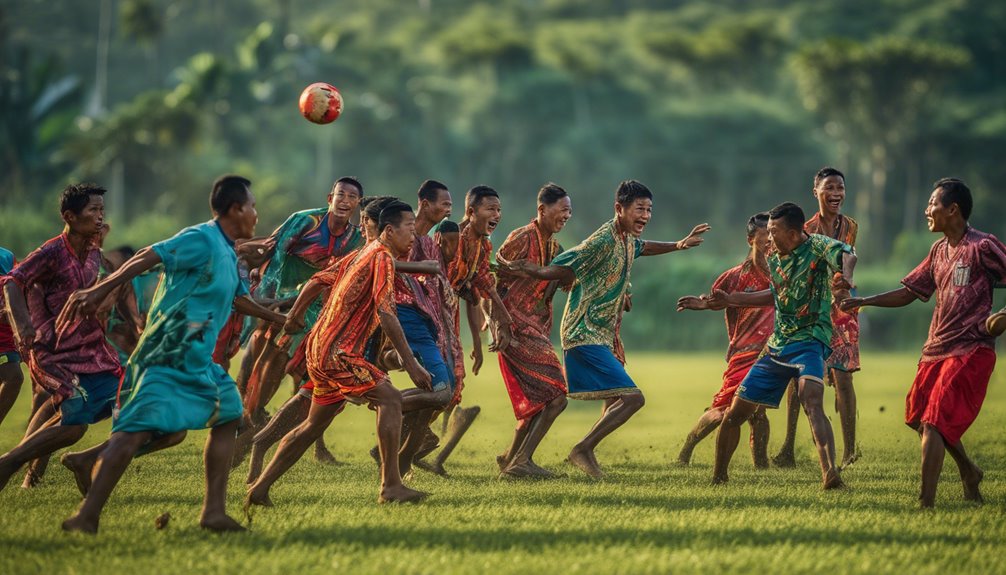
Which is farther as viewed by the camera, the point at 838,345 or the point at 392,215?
the point at 838,345

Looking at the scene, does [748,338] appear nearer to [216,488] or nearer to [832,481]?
[832,481]

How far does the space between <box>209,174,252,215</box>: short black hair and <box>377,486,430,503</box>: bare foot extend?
6.84ft

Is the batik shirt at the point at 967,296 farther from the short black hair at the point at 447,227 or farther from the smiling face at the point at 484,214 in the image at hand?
the short black hair at the point at 447,227

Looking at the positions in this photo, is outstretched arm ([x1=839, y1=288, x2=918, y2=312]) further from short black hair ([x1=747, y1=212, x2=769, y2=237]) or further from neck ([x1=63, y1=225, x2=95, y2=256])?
neck ([x1=63, y1=225, x2=95, y2=256])

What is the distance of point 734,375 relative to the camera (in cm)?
1128

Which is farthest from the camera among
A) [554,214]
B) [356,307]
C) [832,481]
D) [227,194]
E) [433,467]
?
[554,214]

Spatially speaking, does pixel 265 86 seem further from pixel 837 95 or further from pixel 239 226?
pixel 239 226

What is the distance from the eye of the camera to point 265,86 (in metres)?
61.9

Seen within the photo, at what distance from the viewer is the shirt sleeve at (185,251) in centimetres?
735

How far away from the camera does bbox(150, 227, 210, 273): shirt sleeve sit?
7.35 m

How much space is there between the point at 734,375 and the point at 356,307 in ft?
13.2

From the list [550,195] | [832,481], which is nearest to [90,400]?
[550,195]

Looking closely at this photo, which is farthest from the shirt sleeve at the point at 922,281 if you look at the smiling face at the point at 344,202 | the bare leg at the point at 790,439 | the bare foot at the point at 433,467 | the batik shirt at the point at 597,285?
the smiling face at the point at 344,202

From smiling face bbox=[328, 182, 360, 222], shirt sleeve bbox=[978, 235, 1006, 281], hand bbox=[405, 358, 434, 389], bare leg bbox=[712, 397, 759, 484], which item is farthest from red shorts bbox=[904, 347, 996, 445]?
smiling face bbox=[328, 182, 360, 222]
